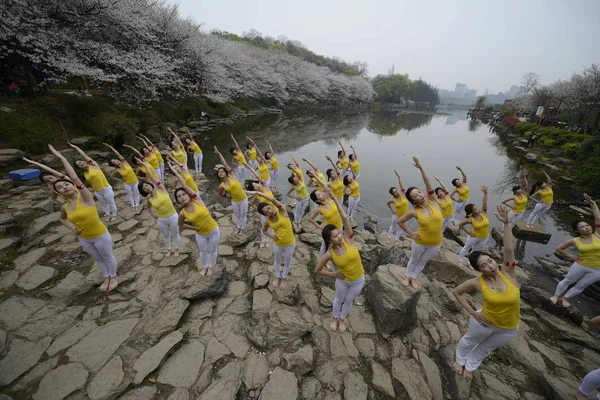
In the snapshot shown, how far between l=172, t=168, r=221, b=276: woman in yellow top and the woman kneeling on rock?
4.60 m

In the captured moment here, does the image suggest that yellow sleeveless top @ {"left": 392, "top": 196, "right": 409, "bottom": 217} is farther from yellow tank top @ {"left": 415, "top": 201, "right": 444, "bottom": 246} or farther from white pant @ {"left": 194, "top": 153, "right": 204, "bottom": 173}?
white pant @ {"left": 194, "top": 153, "right": 204, "bottom": 173}

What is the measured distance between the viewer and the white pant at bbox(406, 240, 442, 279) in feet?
16.3

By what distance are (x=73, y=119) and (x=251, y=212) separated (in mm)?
11673

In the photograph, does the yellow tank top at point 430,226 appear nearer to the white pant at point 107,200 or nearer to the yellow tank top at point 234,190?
the yellow tank top at point 234,190

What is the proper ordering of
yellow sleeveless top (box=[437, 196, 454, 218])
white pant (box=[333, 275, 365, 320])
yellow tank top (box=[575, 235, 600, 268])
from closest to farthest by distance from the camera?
white pant (box=[333, 275, 365, 320])
yellow tank top (box=[575, 235, 600, 268])
yellow sleeveless top (box=[437, 196, 454, 218])

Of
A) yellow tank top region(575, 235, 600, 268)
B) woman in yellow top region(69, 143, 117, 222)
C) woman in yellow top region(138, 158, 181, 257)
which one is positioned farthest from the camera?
woman in yellow top region(69, 143, 117, 222)

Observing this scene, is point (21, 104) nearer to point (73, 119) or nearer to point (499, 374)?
point (73, 119)

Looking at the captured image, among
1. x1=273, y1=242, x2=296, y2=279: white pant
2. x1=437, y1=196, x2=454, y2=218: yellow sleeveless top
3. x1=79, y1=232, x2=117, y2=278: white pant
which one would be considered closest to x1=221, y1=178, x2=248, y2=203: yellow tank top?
x1=273, y1=242, x2=296, y2=279: white pant

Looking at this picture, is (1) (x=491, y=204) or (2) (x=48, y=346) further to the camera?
(1) (x=491, y=204)

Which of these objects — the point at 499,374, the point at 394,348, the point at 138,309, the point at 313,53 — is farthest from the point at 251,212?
the point at 313,53

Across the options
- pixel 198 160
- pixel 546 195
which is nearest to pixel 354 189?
pixel 546 195

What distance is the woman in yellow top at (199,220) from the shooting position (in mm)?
4938

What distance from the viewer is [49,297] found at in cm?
482

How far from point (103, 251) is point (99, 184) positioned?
338 cm
